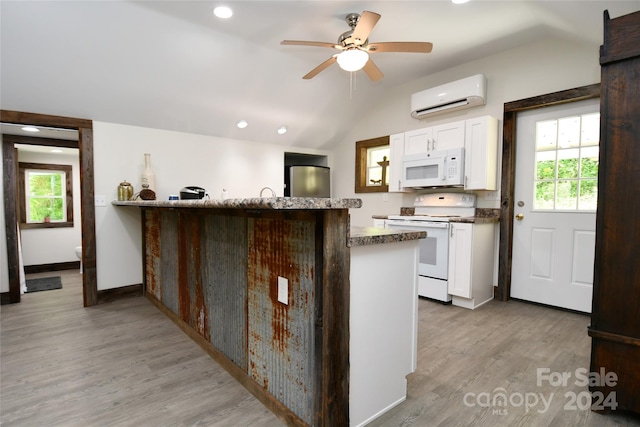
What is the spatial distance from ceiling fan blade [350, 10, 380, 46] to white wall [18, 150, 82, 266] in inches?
192

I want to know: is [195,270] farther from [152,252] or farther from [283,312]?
[152,252]

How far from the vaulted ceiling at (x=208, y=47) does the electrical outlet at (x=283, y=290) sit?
85.2 inches

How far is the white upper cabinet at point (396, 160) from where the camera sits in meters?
3.95

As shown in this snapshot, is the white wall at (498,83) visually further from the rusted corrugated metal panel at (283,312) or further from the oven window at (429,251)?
the rusted corrugated metal panel at (283,312)

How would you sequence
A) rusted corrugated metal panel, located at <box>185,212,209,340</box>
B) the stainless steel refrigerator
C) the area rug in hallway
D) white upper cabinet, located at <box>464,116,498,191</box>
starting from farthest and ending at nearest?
the stainless steel refrigerator
the area rug in hallway
white upper cabinet, located at <box>464,116,498,191</box>
rusted corrugated metal panel, located at <box>185,212,209,340</box>

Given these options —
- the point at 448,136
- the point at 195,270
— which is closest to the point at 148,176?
the point at 195,270

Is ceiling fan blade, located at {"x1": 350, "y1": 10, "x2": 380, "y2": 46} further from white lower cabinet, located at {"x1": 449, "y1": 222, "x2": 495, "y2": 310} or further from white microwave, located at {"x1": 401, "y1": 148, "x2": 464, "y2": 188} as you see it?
white lower cabinet, located at {"x1": 449, "y1": 222, "x2": 495, "y2": 310}

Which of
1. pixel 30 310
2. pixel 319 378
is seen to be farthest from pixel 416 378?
pixel 30 310

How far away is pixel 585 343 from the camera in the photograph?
7.70 ft

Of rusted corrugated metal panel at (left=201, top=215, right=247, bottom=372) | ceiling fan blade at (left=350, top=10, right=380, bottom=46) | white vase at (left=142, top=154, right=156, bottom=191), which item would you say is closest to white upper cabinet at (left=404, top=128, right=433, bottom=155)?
ceiling fan blade at (left=350, top=10, right=380, bottom=46)

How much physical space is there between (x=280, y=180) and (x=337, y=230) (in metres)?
3.61

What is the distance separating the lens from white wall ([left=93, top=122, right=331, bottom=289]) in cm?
336

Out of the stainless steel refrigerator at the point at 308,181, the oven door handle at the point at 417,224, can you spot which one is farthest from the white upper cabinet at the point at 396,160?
the stainless steel refrigerator at the point at 308,181

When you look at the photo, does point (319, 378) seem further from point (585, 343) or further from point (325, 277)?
point (585, 343)
